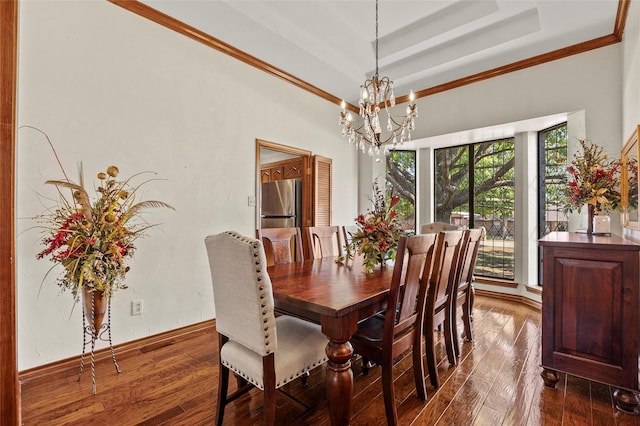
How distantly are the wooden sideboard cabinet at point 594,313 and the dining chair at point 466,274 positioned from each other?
0.46 m

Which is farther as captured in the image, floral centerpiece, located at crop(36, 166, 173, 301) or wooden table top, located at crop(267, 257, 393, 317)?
floral centerpiece, located at crop(36, 166, 173, 301)

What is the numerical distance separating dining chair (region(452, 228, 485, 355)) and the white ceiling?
2.09 meters

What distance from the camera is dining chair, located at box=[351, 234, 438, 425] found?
60.4 inches

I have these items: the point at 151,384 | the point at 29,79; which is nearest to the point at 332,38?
the point at 29,79

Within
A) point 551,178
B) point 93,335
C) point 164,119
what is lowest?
point 93,335

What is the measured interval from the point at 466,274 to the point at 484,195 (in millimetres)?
2262

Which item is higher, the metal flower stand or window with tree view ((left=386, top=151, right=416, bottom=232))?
window with tree view ((left=386, top=151, right=416, bottom=232))

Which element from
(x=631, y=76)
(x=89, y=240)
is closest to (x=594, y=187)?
(x=631, y=76)

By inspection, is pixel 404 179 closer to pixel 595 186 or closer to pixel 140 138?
pixel 595 186

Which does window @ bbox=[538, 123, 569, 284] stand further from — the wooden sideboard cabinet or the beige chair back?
the beige chair back

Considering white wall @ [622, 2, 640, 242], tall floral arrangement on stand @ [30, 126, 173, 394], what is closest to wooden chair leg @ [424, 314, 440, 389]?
white wall @ [622, 2, 640, 242]

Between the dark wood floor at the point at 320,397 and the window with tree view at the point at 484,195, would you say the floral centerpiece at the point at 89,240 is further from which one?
the window with tree view at the point at 484,195

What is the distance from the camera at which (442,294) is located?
82.3 inches

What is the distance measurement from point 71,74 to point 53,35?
0.89 feet
